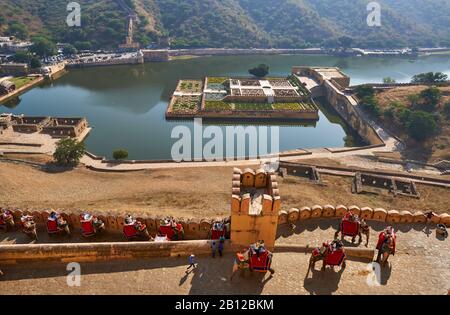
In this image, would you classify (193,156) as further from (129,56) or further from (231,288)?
(129,56)

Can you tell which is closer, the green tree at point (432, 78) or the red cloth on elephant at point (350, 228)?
the red cloth on elephant at point (350, 228)

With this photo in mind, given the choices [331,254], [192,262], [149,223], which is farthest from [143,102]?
[331,254]

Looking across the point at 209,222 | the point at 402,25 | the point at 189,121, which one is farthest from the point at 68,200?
the point at 402,25

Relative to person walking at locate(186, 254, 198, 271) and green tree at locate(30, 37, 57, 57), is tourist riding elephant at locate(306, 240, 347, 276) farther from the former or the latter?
green tree at locate(30, 37, 57, 57)

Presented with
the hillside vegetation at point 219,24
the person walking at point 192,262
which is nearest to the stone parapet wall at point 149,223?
the person walking at point 192,262

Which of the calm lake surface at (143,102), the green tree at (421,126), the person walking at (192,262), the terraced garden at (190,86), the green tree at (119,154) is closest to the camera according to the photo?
the person walking at (192,262)

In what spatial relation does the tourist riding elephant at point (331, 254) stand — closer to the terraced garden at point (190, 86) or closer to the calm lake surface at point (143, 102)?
the calm lake surface at point (143, 102)

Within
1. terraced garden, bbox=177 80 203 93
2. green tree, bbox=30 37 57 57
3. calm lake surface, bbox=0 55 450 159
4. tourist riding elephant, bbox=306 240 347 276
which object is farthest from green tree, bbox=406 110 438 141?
green tree, bbox=30 37 57 57
